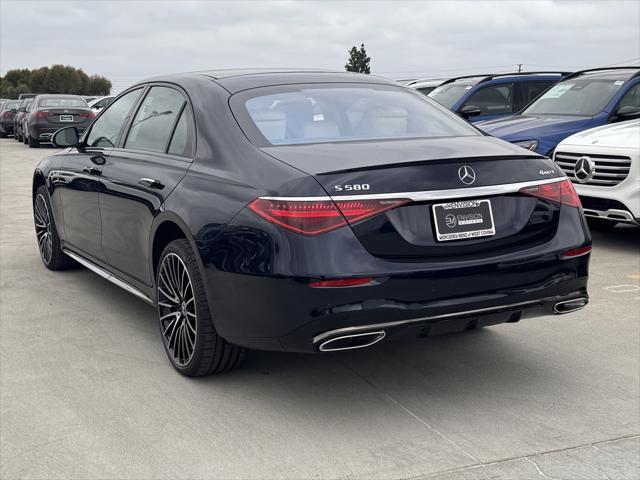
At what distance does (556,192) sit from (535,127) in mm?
5936

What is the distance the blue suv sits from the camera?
46.5ft

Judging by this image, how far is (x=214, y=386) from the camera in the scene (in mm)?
4555

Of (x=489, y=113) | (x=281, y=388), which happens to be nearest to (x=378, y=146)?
(x=281, y=388)

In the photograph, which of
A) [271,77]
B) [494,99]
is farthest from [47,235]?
[494,99]

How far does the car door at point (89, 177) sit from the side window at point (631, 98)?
21.2ft

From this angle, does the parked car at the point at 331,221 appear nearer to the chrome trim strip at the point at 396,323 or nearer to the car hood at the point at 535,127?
the chrome trim strip at the point at 396,323

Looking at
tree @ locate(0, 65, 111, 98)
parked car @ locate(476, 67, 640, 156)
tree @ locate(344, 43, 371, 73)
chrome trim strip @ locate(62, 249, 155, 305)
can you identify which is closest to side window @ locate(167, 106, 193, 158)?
chrome trim strip @ locate(62, 249, 155, 305)

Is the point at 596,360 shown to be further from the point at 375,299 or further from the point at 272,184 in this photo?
the point at 272,184

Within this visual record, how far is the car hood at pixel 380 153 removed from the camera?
3.95 metres

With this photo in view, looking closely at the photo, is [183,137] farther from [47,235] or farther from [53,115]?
[53,115]

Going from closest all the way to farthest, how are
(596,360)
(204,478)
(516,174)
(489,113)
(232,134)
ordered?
1. (204,478)
2. (516,174)
3. (232,134)
4. (596,360)
5. (489,113)

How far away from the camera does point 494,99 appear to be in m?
14.4

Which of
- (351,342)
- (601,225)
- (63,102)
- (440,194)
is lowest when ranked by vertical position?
(601,225)

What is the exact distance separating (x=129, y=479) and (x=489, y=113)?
11.8 m
